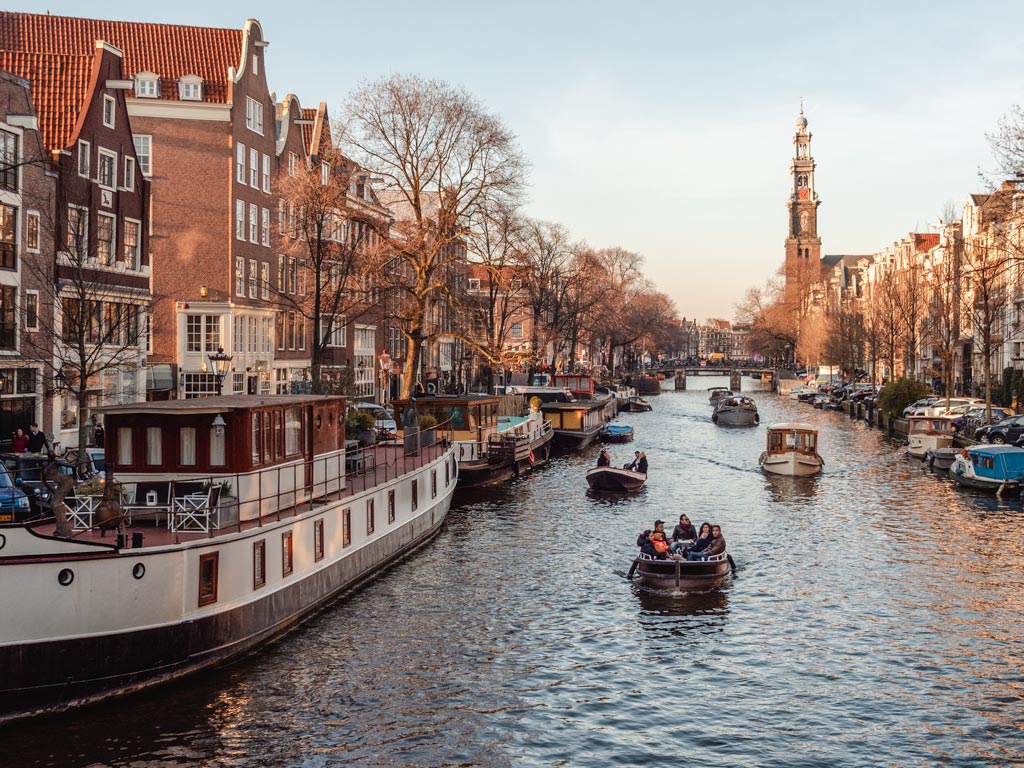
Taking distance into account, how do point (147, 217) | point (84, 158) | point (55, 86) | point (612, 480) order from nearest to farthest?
point (84, 158) < point (55, 86) < point (612, 480) < point (147, 217)

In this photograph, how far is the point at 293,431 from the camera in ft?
95.1

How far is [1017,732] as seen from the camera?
2028 cm

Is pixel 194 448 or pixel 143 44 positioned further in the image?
pixel 143 44

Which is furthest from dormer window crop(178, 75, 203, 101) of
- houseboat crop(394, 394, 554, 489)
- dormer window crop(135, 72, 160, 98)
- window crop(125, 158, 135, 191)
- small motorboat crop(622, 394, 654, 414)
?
small motorboat crop(622, 394, 654, 414)

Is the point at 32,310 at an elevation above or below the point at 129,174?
below


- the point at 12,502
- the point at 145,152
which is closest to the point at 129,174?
the point at 145,152

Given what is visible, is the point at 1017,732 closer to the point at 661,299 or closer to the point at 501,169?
the point at 501,169

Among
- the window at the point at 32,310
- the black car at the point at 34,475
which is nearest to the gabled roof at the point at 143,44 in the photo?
the window at the point at 32,310

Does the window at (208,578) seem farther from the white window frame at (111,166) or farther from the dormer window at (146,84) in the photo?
the dormer window at (146,84)

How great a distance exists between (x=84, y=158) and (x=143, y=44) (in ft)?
57.1

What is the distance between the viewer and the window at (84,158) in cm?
4894

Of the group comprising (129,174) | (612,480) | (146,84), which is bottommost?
(612,480)

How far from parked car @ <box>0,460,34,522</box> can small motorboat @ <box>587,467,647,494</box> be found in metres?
27.8

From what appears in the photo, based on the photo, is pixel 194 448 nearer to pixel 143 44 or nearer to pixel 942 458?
pixel 942 458
